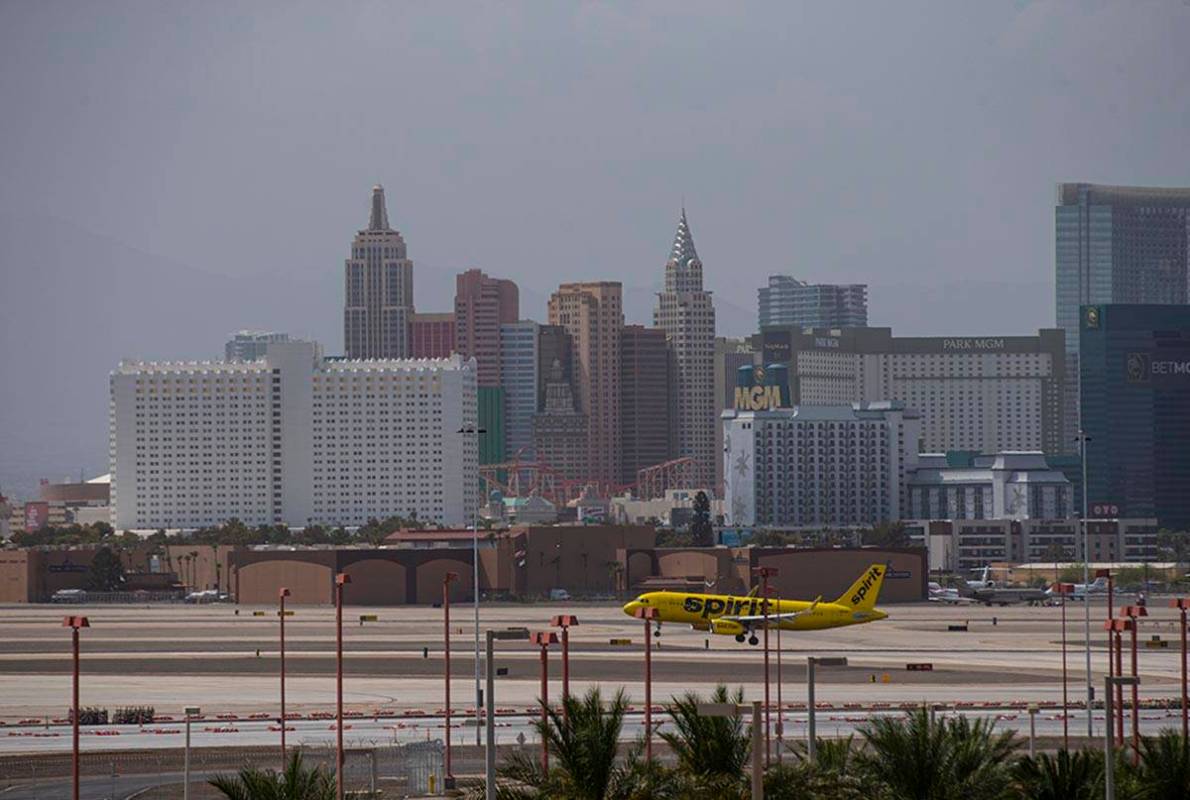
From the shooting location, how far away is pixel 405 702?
115 meters

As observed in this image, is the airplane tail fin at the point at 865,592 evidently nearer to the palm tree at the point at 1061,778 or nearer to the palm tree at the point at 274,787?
the palm tree at the point at 1061,778

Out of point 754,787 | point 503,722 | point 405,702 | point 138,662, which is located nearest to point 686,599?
point 138,662

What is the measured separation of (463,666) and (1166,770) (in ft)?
278

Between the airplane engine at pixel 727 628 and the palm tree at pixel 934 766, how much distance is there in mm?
94476

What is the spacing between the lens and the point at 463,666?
141000 mm

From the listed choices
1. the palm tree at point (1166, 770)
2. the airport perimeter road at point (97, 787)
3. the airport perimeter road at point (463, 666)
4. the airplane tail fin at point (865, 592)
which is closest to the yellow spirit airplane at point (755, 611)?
the airplane tail fin at point (865, 592)

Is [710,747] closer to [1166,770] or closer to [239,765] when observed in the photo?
[1166,770]

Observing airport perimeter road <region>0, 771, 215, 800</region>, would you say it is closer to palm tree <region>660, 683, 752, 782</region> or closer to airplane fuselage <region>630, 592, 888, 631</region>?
palm tree <region>660, 683, 752, 782</region>

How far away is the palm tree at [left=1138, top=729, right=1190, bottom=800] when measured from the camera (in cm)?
5834

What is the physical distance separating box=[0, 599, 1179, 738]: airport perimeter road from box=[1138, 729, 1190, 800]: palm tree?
4764cm

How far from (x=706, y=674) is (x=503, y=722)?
92.5ft

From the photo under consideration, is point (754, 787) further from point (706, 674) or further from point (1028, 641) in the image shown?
point (1028, 641)

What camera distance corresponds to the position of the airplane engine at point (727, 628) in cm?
15362

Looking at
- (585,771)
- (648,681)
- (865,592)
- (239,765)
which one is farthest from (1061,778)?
(865,592)
